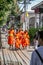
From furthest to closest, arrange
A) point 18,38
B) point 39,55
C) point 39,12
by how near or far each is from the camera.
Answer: point 39,12 → point 18,38 → point 39,55

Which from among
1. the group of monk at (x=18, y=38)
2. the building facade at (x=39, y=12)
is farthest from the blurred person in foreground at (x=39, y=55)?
the building facade at (x=39, y=12)

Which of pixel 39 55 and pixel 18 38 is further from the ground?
pixel 39 55

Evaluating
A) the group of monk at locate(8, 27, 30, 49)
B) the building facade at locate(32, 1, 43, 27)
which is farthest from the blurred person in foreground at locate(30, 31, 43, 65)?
the building facade at locate(32, 1, 43, 27)

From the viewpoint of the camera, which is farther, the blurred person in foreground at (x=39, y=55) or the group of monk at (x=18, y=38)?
the group of monk at (x=18, y=38)

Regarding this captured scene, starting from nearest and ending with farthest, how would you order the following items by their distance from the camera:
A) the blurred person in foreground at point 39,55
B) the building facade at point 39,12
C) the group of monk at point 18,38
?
1. the blurred person in foreground at point 39,55
2. the group of monk at point 18,38
3. the building facade at point 39,12

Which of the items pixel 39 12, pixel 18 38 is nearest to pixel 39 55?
pixel 18 38

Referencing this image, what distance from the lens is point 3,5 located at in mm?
8664

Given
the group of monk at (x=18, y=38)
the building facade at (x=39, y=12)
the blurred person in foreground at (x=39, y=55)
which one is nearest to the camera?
the blurred person in foreground at (x=39, y=55)

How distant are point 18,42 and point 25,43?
0.49 m

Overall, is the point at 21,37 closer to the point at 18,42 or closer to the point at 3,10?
the point at 18,42

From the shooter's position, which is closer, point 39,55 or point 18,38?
point 39,55

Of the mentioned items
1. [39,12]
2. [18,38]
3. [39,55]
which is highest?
[39,55]

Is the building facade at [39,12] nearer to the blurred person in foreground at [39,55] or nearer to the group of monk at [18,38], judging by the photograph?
the group of monk at [18,38]

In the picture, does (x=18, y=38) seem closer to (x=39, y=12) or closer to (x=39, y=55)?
(x=39, y=12)
